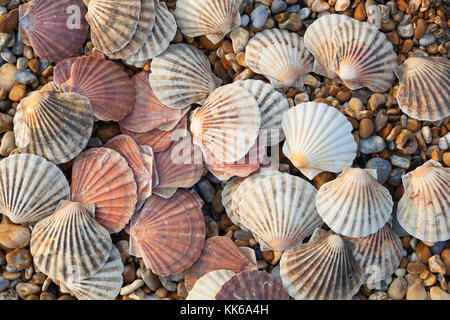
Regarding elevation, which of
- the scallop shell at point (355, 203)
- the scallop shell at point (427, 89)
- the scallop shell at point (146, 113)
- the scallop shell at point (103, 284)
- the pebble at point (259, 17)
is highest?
the pebble at point (259, 17)

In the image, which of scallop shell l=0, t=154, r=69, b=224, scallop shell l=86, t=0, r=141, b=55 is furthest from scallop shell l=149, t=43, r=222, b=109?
scallop shell l=0, t=154, r=69, b=224

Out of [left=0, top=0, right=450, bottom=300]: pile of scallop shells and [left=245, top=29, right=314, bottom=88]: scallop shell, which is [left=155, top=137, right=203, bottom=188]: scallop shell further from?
[left=245, top=29, right=314, bottom=88]: scallop shell

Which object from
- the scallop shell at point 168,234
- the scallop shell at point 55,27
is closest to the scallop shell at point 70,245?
the scallop shell at point 168,234

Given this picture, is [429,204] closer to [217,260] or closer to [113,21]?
[217,260]

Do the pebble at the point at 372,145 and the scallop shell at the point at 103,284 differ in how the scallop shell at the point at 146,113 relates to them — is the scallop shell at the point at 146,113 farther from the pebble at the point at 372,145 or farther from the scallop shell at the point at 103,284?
the pebble at the point at 372,145

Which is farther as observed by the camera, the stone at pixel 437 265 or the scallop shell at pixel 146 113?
the scallop shell at pixel 146 113
